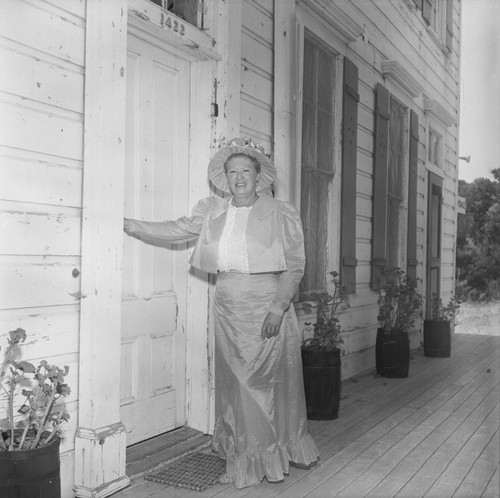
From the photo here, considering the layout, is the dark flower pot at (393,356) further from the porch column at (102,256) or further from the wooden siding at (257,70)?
the porch column at (102,256)

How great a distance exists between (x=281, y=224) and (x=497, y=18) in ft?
5.31

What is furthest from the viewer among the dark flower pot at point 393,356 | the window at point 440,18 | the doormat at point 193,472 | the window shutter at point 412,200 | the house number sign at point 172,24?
the window at point 440,18

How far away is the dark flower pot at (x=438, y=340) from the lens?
8.23 m

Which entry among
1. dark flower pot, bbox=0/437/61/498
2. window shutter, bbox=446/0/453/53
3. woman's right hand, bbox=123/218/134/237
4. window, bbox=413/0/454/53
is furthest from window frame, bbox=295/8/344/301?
window shutter, bbox=446/0/453/53

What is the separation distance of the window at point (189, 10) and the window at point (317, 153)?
1680 mm

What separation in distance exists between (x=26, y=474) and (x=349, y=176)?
15.1ft

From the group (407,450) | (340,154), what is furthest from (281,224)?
(340,154)

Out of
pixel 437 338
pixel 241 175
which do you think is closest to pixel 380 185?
pixel 437 338

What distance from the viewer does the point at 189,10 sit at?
13.2ft

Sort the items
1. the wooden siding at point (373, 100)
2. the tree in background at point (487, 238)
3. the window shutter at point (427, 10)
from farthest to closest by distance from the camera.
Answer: the window shutter at point (427, 10)
the wooden siding at point (373, 100)
the tree in background at point (487, 238)

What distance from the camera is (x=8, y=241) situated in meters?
2.68

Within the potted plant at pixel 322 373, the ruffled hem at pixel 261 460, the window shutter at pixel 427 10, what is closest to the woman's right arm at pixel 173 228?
the ruffled hem at pixel 261 460

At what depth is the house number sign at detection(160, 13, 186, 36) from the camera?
11.8 feet

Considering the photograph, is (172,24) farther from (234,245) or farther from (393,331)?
(393,331)
